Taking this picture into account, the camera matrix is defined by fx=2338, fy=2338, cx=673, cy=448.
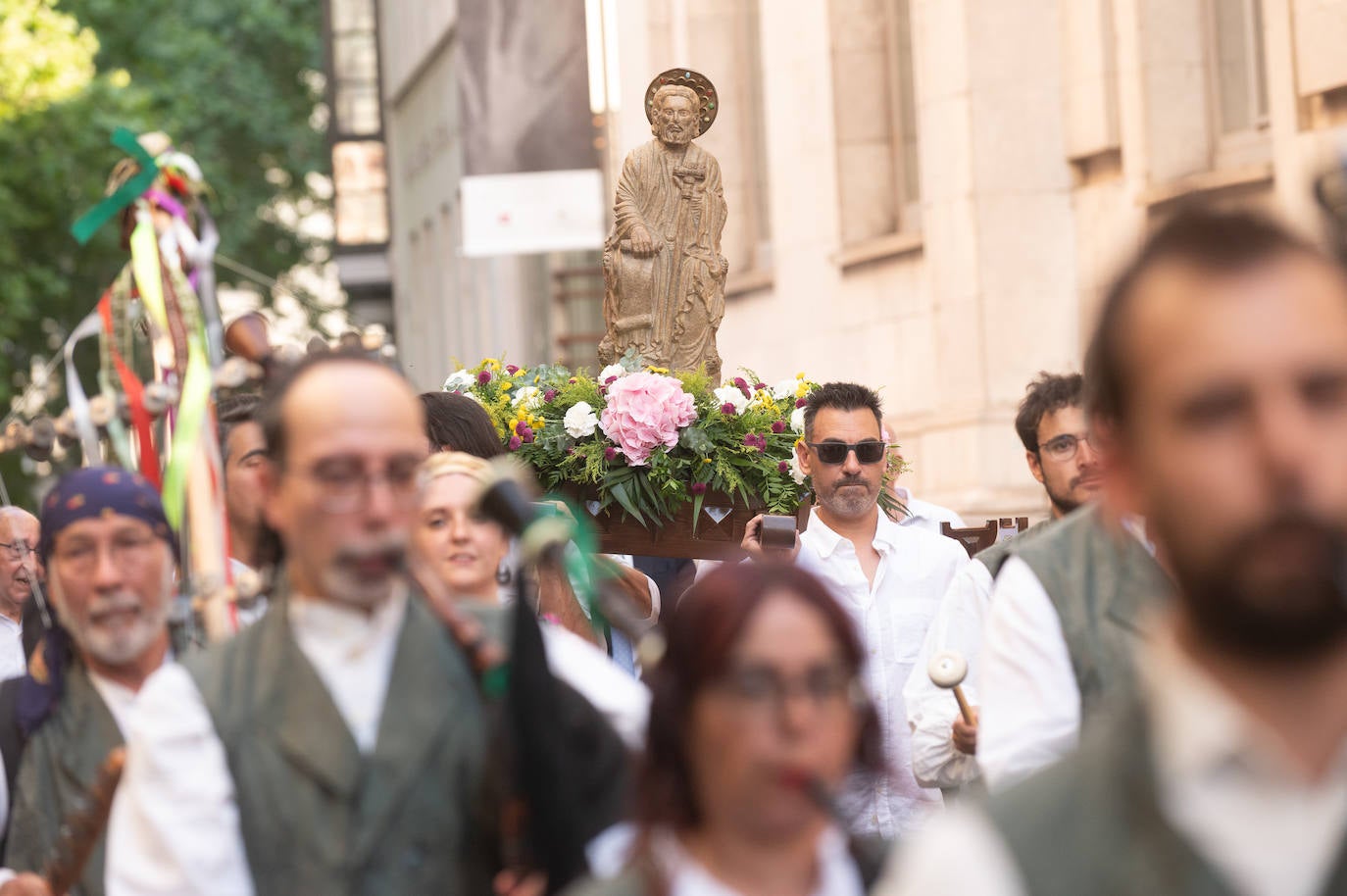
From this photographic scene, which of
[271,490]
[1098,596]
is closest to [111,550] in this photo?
[271,490]

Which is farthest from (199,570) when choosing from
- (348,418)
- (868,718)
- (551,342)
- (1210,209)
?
(551,342)

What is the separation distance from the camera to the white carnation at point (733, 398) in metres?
9.20

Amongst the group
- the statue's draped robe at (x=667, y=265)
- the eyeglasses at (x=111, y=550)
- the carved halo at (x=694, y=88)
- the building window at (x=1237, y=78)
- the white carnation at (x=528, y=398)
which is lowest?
the eyeglasses at (x=111, y=550)

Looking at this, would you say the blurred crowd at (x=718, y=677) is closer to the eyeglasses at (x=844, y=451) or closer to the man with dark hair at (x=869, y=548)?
the man with dark hair at (x=869, y=548)

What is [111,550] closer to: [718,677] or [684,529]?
[718,677]

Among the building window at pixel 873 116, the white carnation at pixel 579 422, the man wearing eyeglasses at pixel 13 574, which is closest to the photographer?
the man wearing eyeglasses at pixel 13 574

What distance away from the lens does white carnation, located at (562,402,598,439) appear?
8.93m

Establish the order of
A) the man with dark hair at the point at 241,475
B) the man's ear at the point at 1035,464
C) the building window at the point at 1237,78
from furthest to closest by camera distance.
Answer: the building window at the point at 1237,78
the man's ear at the point at 1035,464
the man with dark hair at the point at 241,475

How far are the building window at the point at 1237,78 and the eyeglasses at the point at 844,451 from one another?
358 inches

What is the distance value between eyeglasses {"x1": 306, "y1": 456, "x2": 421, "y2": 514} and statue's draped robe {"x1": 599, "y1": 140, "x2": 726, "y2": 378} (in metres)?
9.13

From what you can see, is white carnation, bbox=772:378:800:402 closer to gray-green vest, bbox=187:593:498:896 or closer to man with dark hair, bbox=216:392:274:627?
man with dark hair, bbox=216:392:274:627

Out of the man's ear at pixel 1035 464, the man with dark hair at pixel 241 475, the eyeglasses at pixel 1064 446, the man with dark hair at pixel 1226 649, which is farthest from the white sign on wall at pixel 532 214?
the man with dark hair at pixel 1226 649

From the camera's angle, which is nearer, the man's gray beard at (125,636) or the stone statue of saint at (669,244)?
the man's gray beard at (125,636)

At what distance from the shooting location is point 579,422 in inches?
352
